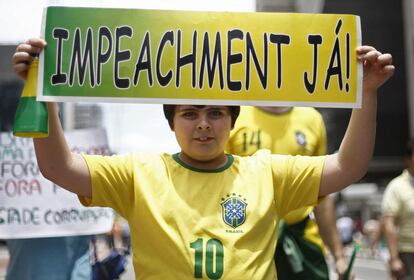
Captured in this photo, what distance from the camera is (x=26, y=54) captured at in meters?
2.07

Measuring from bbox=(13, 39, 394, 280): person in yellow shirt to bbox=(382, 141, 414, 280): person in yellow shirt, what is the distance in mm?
2961

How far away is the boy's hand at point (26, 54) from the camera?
2072 mm

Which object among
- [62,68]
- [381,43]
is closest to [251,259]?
[62,68]

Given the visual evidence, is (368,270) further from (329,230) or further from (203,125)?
(203,125)

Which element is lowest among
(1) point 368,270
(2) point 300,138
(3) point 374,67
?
(1) point 368,270

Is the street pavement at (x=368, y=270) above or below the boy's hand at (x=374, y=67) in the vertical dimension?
below

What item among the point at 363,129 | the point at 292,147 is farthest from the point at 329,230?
the point at 363,129

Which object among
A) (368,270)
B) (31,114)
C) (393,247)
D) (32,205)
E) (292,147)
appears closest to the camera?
(31,114)

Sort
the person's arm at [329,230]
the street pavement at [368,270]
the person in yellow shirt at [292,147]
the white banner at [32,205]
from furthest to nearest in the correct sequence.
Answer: the street pavement at [368,270] < the white banner at [32,205] < the person's arm at [329,230] < the person in yellow shirt at [292,147]

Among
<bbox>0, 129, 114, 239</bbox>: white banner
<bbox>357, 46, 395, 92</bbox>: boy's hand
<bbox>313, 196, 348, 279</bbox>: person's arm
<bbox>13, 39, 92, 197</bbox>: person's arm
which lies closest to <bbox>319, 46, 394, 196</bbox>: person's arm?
<bbox>357, 46, 395, 92</bbox>: boy's hand

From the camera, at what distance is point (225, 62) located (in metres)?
2.20

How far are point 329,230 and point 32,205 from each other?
67.1 inches

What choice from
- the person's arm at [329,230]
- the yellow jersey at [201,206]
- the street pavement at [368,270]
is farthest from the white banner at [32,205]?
the street pavement at [368,270]

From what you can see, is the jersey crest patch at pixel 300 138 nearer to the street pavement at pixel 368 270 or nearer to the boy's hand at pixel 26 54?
the boy's hand at pixel 26 54
